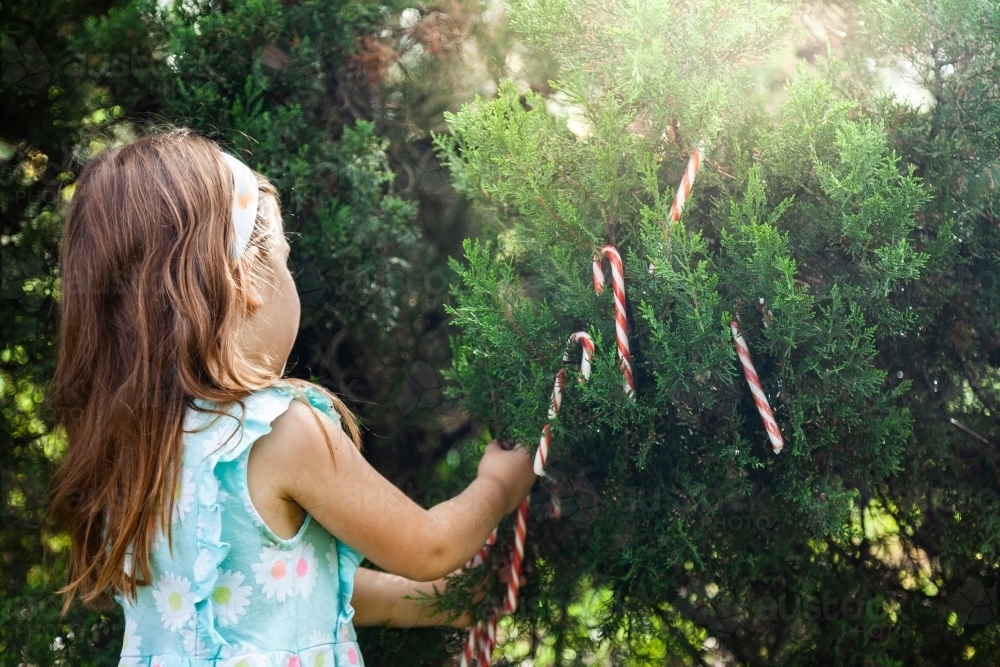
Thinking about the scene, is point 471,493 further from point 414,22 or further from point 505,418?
point 414,22

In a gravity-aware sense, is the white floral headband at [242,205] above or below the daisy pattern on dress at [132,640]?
above

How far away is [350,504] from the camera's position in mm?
2096

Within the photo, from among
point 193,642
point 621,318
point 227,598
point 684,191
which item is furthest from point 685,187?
point 193,642

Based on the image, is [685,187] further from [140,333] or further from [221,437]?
[140,333]

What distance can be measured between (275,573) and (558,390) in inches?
32.9

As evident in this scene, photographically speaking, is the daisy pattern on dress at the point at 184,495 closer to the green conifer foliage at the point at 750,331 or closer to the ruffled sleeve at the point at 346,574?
the ruffled sleeve at the point at 346,574

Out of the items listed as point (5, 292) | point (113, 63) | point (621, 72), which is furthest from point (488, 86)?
point (5, 292)

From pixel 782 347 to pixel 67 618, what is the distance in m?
2.43

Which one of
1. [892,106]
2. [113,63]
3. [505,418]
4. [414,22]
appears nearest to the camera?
[892,106]

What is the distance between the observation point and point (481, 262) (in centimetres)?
227

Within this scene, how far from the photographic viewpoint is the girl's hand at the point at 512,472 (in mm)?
2426

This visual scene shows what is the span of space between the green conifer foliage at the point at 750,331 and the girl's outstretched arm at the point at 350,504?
348 mm

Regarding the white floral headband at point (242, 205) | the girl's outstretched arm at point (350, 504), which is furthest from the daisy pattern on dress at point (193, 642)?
the white floral headband at point (242, 205)

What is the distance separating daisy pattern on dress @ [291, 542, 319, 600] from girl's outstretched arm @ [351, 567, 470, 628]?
17.9 inches
